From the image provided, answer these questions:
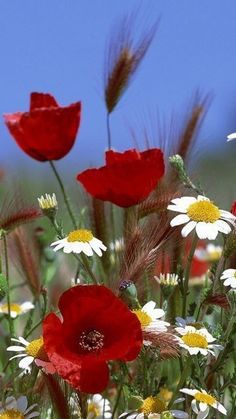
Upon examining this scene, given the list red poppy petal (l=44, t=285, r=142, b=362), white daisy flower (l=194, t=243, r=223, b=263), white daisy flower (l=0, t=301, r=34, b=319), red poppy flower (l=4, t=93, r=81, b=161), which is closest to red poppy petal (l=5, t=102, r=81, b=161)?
red poppy flower (l=4, t=93, r=81, b=161)

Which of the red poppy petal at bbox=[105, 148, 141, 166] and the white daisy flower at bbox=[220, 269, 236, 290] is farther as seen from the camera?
the red poppy petal at bbox=[105, 148, 141, 166]

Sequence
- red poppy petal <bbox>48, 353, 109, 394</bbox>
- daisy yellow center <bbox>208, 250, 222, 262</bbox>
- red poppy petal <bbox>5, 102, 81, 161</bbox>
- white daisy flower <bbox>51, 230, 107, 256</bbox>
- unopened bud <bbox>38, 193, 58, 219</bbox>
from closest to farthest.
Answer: red poppy petal <bbox>48, 353, 109, 394</bbox> → white daisy flower <bbox>51, 230, 107, 256</bbox> → unopened bud <bbox>38, 193, 58, 219</bbox> → red poppy petal <bbox>5, 102, 81, 161</bbox> → daisy yellow center <bbox>208, 250, 222, 262</bbox>

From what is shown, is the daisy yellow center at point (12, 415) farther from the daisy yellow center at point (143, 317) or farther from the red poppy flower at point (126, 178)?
the red poppy flower at point (126, 178)

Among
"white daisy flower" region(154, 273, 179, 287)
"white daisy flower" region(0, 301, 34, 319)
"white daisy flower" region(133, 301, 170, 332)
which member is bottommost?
"white daisy flower" region(0, 301, 34, 319)

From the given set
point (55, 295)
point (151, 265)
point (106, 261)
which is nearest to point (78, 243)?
point (151, 265)

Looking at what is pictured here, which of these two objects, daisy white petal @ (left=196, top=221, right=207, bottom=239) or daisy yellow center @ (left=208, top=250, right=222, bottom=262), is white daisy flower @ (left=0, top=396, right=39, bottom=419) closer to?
daisy white petal @ (left=196, top=221, right=207, bottom=239)

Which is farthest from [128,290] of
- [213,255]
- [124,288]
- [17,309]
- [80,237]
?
[213,255]

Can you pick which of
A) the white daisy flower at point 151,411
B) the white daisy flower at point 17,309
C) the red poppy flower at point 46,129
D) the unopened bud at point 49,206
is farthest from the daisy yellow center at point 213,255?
the white daisy flower at point 151,411

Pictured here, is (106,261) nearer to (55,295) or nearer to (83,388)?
(55,295)
